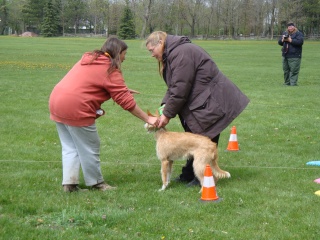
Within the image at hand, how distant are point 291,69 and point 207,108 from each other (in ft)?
45.7

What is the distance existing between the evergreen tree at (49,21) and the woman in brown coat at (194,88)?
9750cm

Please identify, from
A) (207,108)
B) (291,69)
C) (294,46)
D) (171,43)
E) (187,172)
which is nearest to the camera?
(171,43)

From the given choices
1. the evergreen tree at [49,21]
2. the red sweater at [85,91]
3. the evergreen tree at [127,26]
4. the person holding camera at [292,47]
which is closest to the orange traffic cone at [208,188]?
the red sweater at [85,91]

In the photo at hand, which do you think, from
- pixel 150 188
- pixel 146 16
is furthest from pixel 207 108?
pixel 146 16

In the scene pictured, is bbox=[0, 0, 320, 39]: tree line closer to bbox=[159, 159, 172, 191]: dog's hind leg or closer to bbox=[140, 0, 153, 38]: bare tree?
bbox=[140, 0, 153, 38]: bare tree

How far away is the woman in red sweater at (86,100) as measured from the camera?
600 centimetres

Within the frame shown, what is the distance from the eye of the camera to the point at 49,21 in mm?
100125

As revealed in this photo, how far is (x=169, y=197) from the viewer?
620 centimetres

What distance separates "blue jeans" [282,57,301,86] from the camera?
742 inches

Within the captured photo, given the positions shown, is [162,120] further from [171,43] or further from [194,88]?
[171,43]

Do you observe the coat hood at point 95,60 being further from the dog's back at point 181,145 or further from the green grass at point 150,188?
the dog's back at point 181,145

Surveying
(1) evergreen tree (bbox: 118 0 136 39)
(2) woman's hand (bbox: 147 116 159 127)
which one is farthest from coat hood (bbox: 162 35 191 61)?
(1) evergreen tree (bbox: 118 0 136 39)

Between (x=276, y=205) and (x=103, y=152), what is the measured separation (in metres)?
3.83

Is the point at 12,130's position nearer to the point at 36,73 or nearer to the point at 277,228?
the point at 277,228
